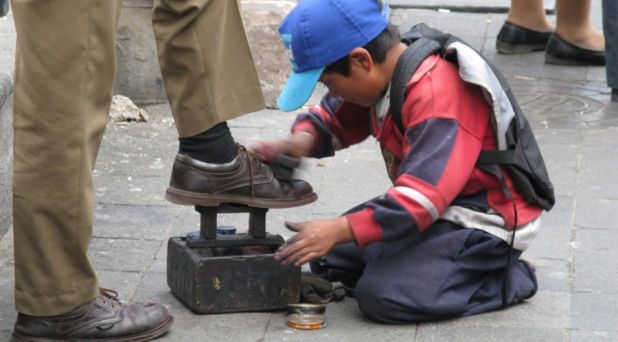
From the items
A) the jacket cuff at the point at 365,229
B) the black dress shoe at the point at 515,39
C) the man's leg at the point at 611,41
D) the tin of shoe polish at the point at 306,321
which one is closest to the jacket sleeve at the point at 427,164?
the jacket cuff at the point at 365,229

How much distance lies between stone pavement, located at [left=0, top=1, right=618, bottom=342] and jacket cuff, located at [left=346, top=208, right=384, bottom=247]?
264mm

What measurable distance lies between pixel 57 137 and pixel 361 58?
897 mm

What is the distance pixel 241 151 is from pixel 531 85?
2.92m

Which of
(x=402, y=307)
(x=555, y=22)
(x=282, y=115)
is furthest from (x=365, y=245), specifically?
(x=555, y=22)

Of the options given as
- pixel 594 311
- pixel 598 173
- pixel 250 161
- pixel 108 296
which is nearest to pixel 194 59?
pixel 250 161

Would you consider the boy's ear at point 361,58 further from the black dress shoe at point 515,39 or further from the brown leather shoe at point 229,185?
the black dress shoe at point 515,39

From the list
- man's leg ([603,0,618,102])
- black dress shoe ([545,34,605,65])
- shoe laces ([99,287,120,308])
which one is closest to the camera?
shoe laces ([99,287,120,308])

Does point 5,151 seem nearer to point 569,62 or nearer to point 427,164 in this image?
point 427,164

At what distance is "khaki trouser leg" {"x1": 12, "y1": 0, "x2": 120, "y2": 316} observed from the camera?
3.24m

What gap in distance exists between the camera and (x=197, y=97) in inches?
155

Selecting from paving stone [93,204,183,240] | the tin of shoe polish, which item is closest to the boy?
the tin of shoe polish

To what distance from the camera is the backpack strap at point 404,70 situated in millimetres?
3684

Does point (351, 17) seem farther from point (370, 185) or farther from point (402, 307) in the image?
point (370, 185)

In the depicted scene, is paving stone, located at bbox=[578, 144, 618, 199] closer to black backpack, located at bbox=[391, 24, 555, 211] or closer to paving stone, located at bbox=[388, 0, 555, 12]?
black backpack, located at bbox=[391, 24, 555, 211]
